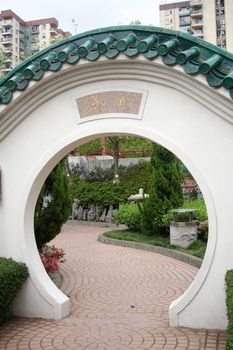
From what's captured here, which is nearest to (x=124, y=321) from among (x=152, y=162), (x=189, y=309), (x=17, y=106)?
(x=189, y=309)

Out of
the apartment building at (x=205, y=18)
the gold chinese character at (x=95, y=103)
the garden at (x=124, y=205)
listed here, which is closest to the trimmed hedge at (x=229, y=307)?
the garden at (x=124, y=205)

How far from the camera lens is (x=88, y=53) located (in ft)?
18.3

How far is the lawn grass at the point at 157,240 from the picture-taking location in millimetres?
11845

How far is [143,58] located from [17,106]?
2133 mm

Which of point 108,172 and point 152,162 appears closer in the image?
point 152,162

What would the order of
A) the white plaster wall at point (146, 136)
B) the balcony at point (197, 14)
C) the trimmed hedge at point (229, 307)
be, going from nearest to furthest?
the trimmed hedge at point (229, 307) < the white plaster wall at point (146, 136) < the balcony at point (197, 14)

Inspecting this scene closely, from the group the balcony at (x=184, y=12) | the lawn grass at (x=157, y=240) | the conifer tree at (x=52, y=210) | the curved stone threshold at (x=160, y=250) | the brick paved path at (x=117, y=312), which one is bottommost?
the brick paved path at (x=117, y=312)

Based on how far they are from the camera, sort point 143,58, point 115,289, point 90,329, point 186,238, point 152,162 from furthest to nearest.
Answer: point 152,162 → point 186,238 → point 115,289 → point 90,329 → point 143,58

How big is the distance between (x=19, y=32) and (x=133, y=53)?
7552 centimetres

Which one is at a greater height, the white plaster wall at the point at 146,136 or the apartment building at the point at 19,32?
the apartment building at the point at 19,32

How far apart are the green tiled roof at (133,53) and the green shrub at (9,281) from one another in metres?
2.45

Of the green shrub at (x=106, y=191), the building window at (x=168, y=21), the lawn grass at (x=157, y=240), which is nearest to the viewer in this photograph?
the lawn grass at (x=157, y=240)

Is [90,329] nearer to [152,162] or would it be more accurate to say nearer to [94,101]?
[94,101]

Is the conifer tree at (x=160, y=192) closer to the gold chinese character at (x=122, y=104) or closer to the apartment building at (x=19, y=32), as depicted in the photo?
the gold chinese character at (x=122, y=104)
